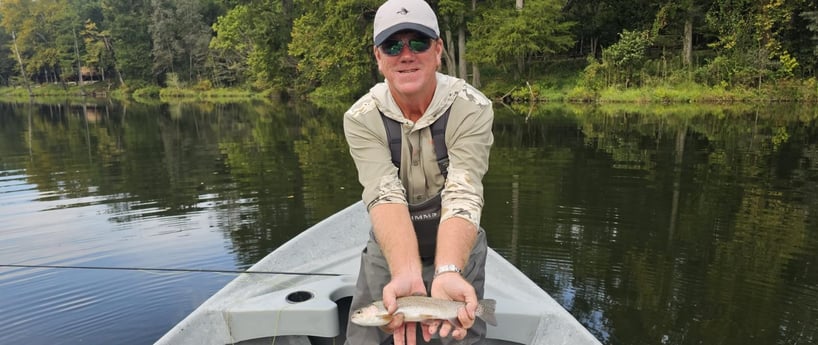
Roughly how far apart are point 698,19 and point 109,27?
229ft

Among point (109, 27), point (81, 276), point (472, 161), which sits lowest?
point (81, 276)

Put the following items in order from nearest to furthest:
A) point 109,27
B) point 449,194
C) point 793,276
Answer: point 449,194, point 793,276, point 109,27

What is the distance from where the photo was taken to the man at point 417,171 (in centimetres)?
266

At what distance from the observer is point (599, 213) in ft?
29.3

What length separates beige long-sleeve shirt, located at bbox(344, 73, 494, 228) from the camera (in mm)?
2803

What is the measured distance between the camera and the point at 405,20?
8.71 ft

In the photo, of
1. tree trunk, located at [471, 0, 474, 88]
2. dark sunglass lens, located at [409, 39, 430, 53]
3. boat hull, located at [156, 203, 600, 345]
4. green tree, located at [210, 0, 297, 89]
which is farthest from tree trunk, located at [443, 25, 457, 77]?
dark sunglass lens, located at [409, 39, 430, 53]

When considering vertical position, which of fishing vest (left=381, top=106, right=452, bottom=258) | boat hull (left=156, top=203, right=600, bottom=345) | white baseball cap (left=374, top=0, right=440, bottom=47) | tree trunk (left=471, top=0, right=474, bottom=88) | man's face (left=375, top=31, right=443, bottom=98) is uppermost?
tree trunk (left=471, top=0, right=474, bottom=88)

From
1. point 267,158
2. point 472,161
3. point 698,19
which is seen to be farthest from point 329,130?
point 698,19

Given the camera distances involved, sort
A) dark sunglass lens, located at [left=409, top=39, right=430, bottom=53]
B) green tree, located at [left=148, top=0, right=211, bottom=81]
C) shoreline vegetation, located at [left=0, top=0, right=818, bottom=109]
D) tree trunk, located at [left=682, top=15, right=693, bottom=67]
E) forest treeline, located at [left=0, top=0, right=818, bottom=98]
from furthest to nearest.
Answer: green tree, located at [left=148, top=0, right=211, bottom=81] < tree trunk, located at [left=682, top=15, right=693, bottom=67] < forest treeline, located at [left=0, top=0, right=818, bottom=98] < shoreline vegetation, located at [left=0, top=0, right=818, bottom=109] < dark sunglass lens, located at [left=409, top=39, right=430, bottom=53]

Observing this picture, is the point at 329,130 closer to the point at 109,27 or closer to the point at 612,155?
the point at 612,155

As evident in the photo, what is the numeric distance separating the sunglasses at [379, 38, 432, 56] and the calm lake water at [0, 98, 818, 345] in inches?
142

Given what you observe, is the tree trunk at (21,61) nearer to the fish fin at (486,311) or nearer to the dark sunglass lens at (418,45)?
the dark sunglass lens at (418,45)

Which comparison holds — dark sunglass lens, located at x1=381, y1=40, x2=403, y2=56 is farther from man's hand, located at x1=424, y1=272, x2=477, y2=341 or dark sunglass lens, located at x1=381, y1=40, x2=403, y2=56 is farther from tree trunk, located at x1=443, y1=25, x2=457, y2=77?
tree trunk, located at x1=443, y1=25, x2=457, y2=77
